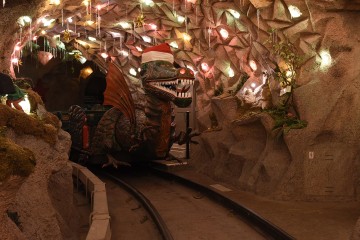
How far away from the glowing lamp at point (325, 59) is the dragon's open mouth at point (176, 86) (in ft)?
9.32

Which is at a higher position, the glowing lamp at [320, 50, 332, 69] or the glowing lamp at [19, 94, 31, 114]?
the glowing lamp at [320, 50, 332, 69]

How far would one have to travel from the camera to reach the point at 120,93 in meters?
10.8

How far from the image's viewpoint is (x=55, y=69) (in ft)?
93.4

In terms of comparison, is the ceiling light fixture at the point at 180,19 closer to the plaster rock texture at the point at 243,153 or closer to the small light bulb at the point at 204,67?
the small light bulb at the point at 204,67

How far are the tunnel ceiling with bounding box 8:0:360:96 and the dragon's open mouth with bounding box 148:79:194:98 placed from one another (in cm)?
225

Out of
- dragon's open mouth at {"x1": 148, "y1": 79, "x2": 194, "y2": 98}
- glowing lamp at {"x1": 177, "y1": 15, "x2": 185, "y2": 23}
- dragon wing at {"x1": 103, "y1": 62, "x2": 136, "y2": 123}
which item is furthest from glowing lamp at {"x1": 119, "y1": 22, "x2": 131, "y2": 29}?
dragon's open mouth at {"x1": 148, "y1": 79, "x2": 194, "y2": 98}

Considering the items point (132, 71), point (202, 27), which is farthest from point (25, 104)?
point (132, 71)

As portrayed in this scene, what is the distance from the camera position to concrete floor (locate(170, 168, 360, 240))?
5848mm

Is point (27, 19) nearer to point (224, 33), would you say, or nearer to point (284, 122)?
point (224, 33)

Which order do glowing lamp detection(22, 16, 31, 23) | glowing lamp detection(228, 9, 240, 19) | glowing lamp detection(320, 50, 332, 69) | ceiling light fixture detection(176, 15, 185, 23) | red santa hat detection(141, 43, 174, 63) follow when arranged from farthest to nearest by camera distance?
ceiling light fixture detection(176, 15, 185, 23)
glowing lamp detection(228, 9, 240, 19)
red santa hat detection(141, 43, 174, 63)
glowing lamp detection(22, 16, 31, 23)
glowing lamp detection(320, 50, 332, 69)

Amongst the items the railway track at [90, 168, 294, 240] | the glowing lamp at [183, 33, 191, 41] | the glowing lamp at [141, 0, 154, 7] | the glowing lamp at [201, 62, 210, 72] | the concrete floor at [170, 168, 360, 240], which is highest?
the glowing lamp at [141, 0, 154, 7]

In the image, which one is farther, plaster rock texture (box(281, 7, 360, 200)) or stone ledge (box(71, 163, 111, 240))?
plaster rock texture (box(281, 7, 360, 200))

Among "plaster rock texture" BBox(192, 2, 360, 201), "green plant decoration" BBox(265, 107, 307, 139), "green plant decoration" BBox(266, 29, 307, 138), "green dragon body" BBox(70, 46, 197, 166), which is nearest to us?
"plaster rock texture" BBox(192, 2, 360, 201)

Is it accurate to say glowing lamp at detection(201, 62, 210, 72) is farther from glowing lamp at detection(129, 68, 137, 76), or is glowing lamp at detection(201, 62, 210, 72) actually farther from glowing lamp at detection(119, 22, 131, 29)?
glowing lamp at detection(129, 68, 137, 76)
